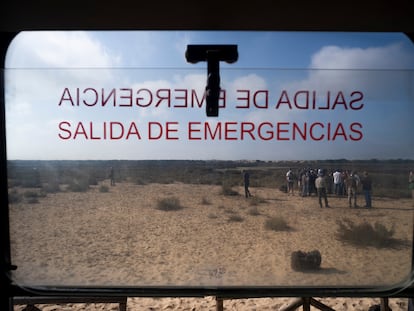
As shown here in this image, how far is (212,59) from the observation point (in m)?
1.64

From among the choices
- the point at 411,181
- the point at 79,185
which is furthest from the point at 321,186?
the point at 79,185

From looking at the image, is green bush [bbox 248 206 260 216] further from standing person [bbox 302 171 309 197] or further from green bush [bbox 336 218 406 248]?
green bush [bbox 336 218 406 248]

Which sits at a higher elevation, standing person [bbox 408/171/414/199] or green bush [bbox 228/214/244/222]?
standing person [bbox 408/171/414/199]

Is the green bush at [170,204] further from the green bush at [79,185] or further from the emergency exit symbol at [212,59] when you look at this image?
the emergency exit symbol at [212,59]

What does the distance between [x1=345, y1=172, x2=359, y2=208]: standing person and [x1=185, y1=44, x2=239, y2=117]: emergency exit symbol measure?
854 millimetres

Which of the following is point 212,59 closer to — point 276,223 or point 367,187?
point 276,223

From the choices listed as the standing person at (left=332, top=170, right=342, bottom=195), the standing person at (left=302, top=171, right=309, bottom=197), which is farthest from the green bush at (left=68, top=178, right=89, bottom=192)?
the standing person at (left=332, top=170, right=342, bottom=195)

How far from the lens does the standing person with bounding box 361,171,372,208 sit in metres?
1.69

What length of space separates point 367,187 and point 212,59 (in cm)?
116

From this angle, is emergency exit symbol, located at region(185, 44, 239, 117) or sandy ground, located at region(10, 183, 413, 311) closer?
emergency exit symbol, located at region(185, 44, 239, 117)

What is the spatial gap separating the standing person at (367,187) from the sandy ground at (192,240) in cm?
6

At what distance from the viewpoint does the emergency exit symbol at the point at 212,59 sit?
5.35 feet

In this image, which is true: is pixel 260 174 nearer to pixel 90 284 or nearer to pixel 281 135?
pixel 281 135

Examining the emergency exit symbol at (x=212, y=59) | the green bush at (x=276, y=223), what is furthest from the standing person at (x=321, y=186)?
the emergency exit symbol at (x=212, y=59)
